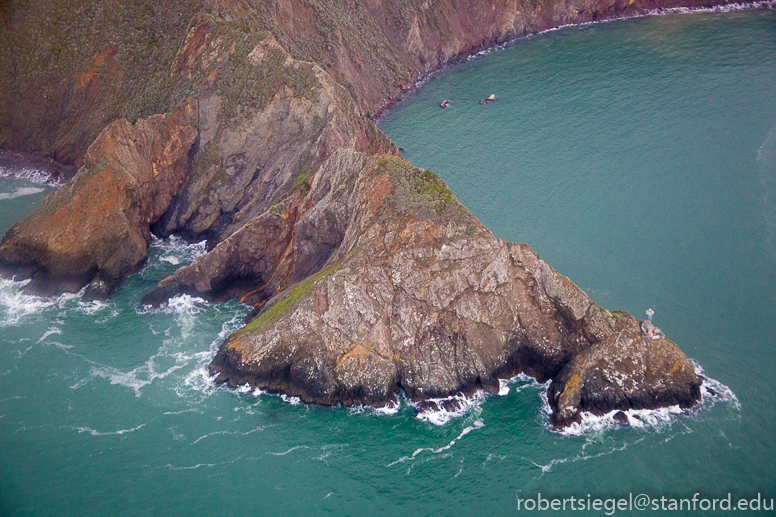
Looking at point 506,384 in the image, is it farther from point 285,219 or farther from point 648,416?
point 285,219

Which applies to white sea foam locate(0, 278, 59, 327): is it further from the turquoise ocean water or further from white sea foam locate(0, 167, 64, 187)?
white sea foam locate(0, 167, 64, 187)

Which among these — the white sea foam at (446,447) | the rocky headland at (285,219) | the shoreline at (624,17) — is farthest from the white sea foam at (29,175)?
the shoreline at (624,17)

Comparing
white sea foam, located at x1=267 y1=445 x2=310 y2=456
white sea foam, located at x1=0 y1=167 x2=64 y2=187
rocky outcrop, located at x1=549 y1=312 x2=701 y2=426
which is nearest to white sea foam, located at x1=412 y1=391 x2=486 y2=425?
rocky outcrop, located at x1=549 y1=312 x2=701 y2=426

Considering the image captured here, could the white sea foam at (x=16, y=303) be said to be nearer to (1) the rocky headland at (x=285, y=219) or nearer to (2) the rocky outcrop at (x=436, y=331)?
(1) the rocky headland at (x=285, y=219)

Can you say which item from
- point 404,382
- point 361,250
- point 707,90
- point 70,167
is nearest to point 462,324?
point 404,382

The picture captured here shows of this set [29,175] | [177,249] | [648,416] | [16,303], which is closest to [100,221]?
[177,249]
